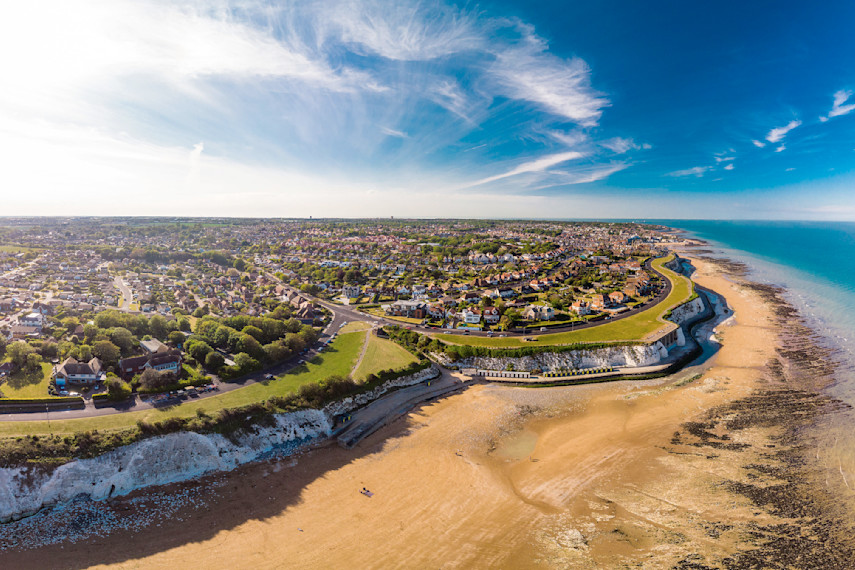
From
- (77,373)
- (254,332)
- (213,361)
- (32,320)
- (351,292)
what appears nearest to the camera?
(77,373)

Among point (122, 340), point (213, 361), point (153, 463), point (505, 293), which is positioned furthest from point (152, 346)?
point (505, 293)

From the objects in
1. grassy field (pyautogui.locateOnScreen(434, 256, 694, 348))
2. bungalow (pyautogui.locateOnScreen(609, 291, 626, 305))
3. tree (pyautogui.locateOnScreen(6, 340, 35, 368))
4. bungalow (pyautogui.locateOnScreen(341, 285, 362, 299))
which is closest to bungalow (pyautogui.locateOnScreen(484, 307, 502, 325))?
grassy field (pyautogui.locateOnScreen(434, 256, 694, 348))

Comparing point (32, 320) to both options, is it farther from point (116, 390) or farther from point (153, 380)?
point (153, 380)

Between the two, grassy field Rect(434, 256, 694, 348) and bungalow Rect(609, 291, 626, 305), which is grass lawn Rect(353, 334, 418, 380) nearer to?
grassy field Rect(434, 256, 694, 348)

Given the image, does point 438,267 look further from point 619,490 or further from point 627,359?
point 619,490

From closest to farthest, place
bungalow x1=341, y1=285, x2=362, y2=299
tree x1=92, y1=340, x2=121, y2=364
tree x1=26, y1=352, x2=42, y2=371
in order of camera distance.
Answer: tree x1=26, y1=352, x2=42, y2=371
tree x1=92, y1=340, x2=121, y2=364
bungalow x1=341, y1=285, x2=362, y2=299

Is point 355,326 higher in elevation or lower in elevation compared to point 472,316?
lower

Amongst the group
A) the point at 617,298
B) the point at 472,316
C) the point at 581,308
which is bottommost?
the point at 472,316

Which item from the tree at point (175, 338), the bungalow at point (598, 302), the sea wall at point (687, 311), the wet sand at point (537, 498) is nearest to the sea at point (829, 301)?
the wet sand at point (537, 498)
